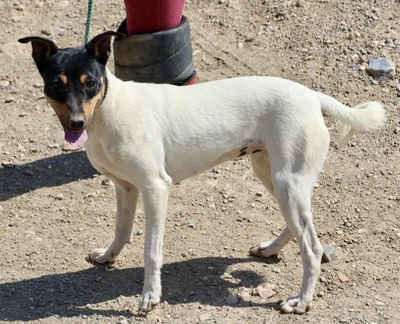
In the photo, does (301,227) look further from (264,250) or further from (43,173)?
(43,173)

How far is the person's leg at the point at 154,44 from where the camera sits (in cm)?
760

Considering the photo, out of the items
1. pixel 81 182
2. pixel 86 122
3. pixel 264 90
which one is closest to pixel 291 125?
pixel 264 90

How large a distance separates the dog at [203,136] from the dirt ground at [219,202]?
46cm

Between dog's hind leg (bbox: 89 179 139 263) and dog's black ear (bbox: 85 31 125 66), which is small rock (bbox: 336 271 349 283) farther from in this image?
dog's black ear (bbox: 85 31 125 66)

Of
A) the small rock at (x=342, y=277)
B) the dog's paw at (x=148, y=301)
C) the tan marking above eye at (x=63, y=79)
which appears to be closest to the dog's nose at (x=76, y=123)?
the tan marking above eye at (x=63, y=79)

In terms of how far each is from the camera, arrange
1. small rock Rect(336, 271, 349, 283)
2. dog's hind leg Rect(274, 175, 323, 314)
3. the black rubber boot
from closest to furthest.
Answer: dog's hind leg Rect(274, 175, 323, 314)
small rock Rect(336, 271, 349, 283)
the black rubber boot

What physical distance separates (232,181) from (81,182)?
1.36 metres

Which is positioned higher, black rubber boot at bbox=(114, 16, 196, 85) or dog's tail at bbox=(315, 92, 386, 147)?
dog's tail at bbox=(315, 92, 386, 147)

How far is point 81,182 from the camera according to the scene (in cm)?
790

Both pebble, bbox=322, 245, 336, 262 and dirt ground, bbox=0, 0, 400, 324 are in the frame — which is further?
pebble, bbox=322, 245, 336, 262

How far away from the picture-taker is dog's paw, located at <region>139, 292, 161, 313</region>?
6.02 meters

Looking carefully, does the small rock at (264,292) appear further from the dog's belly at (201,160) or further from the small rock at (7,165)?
the small rock at (7,165)

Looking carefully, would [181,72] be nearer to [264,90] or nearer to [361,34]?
[264,90]

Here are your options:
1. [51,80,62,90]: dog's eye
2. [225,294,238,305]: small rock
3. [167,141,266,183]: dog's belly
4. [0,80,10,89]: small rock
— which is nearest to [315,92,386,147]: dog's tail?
[167,141,266,183]: dog's belly
